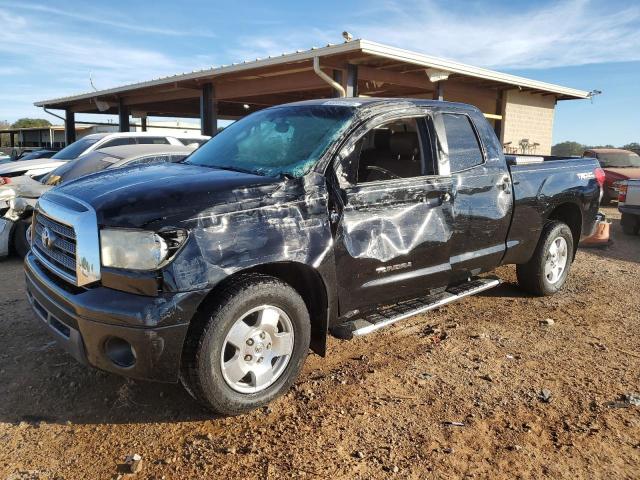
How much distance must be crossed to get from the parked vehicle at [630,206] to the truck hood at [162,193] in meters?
9.37

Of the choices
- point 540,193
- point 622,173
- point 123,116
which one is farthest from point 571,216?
point 123,116

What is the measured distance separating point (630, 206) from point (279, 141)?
895 cm

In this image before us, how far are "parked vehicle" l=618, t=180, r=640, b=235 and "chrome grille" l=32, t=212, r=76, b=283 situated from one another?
405 inches

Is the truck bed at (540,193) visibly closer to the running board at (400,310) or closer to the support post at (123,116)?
the running board at (400,310)

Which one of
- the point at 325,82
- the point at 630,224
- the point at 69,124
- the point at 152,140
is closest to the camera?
the point at 630,224

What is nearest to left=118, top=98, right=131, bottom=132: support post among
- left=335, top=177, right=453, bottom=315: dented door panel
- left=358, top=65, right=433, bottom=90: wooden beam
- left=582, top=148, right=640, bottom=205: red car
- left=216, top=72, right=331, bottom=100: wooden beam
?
left=216, top=72, right=331, bottom=100: wooden beam

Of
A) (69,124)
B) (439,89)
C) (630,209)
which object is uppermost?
(439,89)

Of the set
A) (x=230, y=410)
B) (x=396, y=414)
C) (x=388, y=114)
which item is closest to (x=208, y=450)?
(x=230, y=410)

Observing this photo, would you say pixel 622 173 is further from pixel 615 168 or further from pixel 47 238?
pixel 47 238

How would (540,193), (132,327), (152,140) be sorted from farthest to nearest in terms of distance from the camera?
1. (152,140)
2. (540,193)
3. (132,327)

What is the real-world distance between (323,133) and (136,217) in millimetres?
1469

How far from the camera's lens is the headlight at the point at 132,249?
271 centimetres

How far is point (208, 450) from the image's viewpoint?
2795 millimetres

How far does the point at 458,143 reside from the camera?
4.42m
